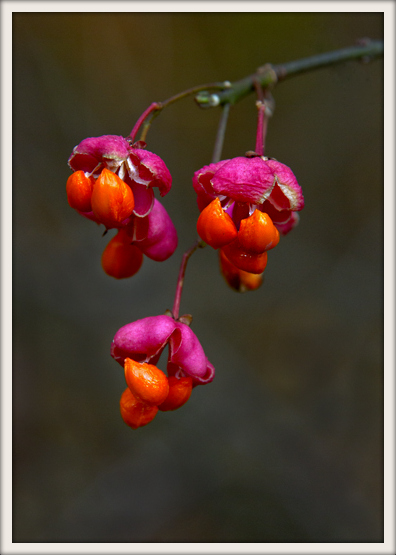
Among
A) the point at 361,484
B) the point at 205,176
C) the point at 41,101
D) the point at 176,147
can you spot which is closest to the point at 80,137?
the point at 41,101

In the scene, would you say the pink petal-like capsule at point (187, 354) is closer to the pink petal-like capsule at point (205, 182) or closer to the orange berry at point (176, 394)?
the orange berry at point (176, 394)

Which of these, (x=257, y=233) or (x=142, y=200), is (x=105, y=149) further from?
(x=257, y=233)

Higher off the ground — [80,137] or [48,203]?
[80,137]

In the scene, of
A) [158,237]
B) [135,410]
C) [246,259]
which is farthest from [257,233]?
[135,410]

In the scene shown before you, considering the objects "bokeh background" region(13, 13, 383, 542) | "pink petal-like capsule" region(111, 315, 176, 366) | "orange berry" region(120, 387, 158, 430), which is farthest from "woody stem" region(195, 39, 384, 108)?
"bokeh background" region(13, 13, 383, 542)

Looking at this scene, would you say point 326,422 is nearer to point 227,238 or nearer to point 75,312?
point 75,312

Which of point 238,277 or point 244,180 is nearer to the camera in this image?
point 244,180
